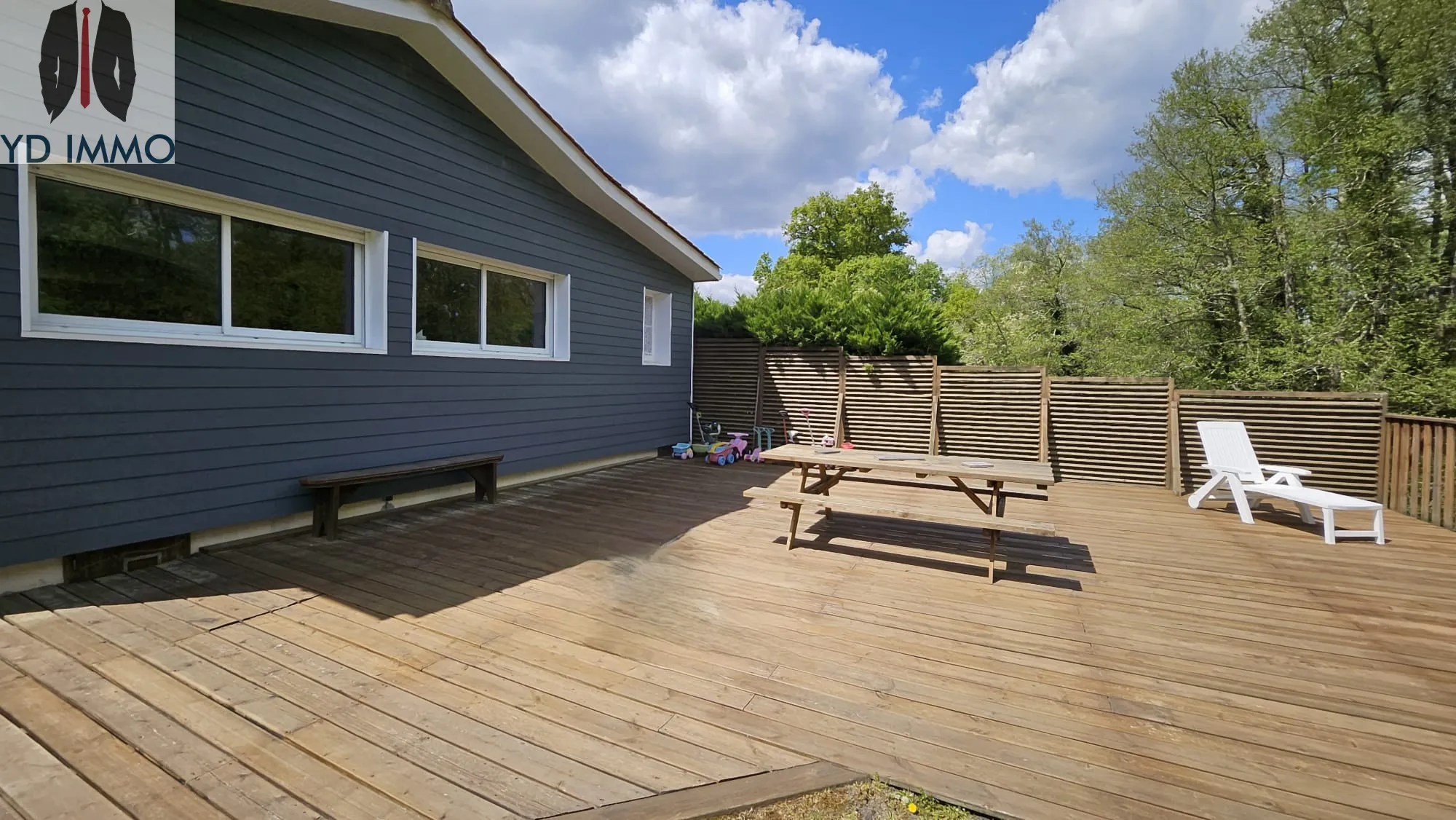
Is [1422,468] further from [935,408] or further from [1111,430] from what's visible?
[935,408]

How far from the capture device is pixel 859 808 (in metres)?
1.80

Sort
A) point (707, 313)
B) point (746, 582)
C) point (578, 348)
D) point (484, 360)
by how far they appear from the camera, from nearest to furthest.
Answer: point (746, 582) < point (484, 360) < point (578, 348) < point (707, 313)

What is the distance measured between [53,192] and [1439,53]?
16.5 metres

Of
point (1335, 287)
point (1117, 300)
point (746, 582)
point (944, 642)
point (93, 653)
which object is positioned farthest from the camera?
point (1117, 300)

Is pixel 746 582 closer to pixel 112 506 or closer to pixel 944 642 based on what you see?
pixel 944 642

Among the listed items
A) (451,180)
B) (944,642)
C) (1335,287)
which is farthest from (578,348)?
(1335,287)

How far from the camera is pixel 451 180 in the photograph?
566cm

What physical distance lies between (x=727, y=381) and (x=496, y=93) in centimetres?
568

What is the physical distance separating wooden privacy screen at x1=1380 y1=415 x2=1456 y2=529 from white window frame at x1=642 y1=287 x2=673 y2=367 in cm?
905

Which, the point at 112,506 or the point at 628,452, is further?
the point at 628,452

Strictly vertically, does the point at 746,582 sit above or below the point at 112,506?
below

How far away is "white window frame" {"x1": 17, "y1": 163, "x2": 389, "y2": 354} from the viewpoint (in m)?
3.20

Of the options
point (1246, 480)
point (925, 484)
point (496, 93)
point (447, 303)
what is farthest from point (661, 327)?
point (1246, 480)

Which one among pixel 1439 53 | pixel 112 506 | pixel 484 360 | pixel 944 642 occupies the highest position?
pixel 1439 53
